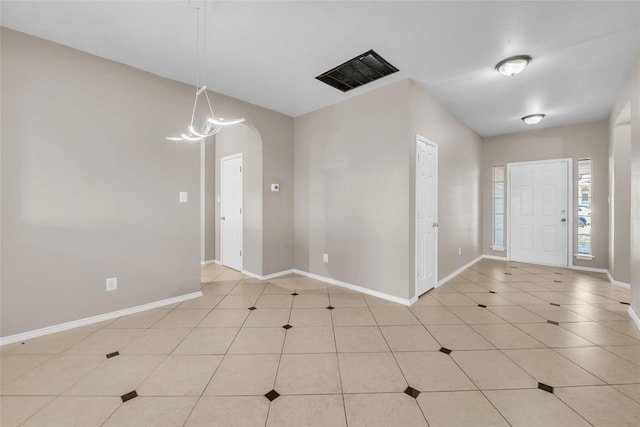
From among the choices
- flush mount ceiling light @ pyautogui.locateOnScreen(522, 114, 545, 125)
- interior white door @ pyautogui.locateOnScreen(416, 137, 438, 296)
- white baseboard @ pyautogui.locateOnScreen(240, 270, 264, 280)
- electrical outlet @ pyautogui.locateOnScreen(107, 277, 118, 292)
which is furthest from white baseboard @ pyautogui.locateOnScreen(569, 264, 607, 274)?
electrical outlet @ pyautogui.locateOnScreen(107, 277, 118, 292)

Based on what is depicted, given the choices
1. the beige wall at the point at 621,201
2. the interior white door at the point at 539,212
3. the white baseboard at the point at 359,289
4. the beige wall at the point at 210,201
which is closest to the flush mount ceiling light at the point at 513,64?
the beige wall at the point at 621,201

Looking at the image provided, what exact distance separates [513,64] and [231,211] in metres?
4.70

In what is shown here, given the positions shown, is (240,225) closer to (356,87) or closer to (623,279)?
(356,87)

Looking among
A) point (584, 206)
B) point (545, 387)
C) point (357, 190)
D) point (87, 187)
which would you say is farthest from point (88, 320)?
point (584, 206)

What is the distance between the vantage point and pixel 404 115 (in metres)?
3.21

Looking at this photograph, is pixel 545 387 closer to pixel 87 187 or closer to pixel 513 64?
pixel 513 64

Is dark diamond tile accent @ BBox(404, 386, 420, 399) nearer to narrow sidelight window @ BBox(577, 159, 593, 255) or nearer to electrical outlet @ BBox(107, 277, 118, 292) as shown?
electrical outlet @ BBox(107, 277, 118, 292)

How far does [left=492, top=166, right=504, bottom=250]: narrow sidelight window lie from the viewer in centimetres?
591

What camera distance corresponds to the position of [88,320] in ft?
8.84

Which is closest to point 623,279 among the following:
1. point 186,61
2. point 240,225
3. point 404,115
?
point 404,115

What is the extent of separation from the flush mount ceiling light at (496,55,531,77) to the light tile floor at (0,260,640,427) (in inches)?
108

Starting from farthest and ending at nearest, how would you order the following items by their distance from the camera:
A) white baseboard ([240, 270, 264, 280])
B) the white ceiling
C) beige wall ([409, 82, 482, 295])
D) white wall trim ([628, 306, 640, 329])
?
white baseboard ([240, 270, 264, 280]) < beige wall ([409, 82, 482, 295]) < white wall trim ([628, 306, 640, 329]) < the white ceiling

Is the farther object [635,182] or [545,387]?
[635,182]

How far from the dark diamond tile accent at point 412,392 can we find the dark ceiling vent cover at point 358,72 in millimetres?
3015
